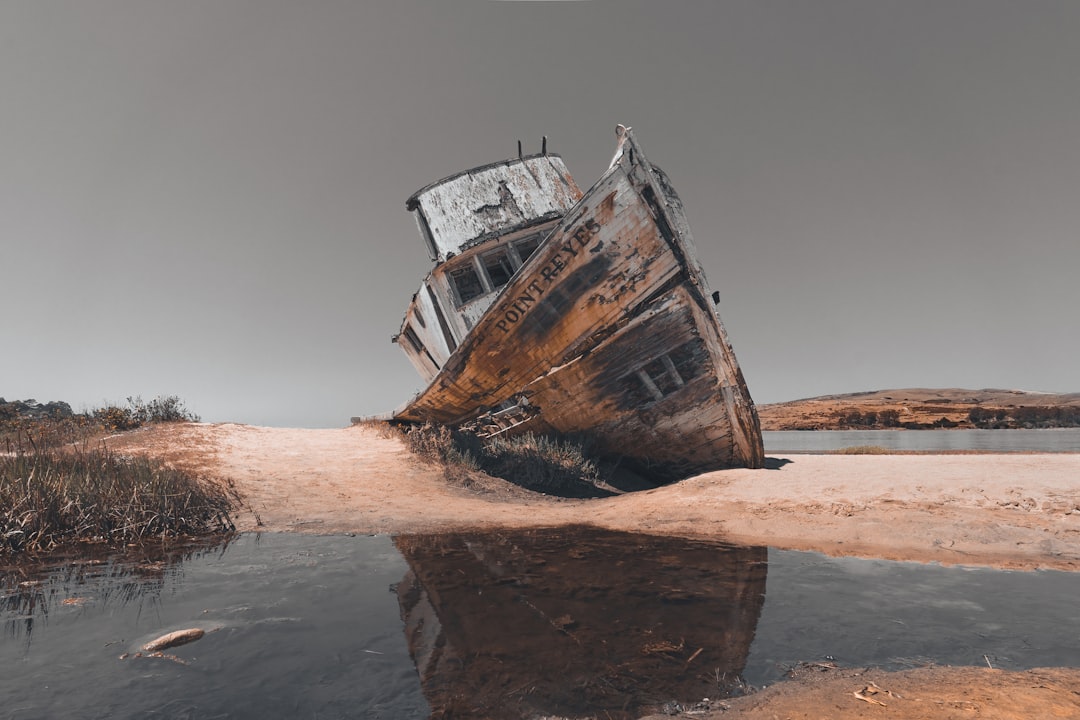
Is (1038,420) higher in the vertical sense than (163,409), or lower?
lower

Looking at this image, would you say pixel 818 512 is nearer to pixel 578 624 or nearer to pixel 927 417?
pixel 578 624

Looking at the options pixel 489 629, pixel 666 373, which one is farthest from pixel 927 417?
pixel 489 629

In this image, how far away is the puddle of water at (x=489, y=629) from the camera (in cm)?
199

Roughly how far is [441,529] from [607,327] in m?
3.76

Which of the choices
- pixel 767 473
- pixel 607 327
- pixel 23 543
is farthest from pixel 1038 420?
pixel 23 543

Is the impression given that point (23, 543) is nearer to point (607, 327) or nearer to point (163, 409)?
point (607, 327)

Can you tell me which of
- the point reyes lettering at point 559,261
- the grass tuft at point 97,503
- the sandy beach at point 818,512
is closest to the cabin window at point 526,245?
the point reyes lettering at point 559,261

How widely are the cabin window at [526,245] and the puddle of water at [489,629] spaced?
279 inches

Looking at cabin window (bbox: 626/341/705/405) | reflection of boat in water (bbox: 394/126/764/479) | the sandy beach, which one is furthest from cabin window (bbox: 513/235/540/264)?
the sandy beach

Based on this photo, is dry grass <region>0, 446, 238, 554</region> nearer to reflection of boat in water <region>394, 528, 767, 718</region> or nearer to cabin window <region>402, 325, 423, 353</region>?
reflection of boat in water <region>394, 528, 767, 718</region>

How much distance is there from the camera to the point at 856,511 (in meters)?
5.25

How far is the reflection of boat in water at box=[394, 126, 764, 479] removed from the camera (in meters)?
7.11

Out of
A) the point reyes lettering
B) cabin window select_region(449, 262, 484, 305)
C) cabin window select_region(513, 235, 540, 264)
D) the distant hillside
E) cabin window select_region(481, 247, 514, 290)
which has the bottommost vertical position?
the distant hillside

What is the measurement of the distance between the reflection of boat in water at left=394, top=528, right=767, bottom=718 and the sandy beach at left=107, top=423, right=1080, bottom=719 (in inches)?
14.3
